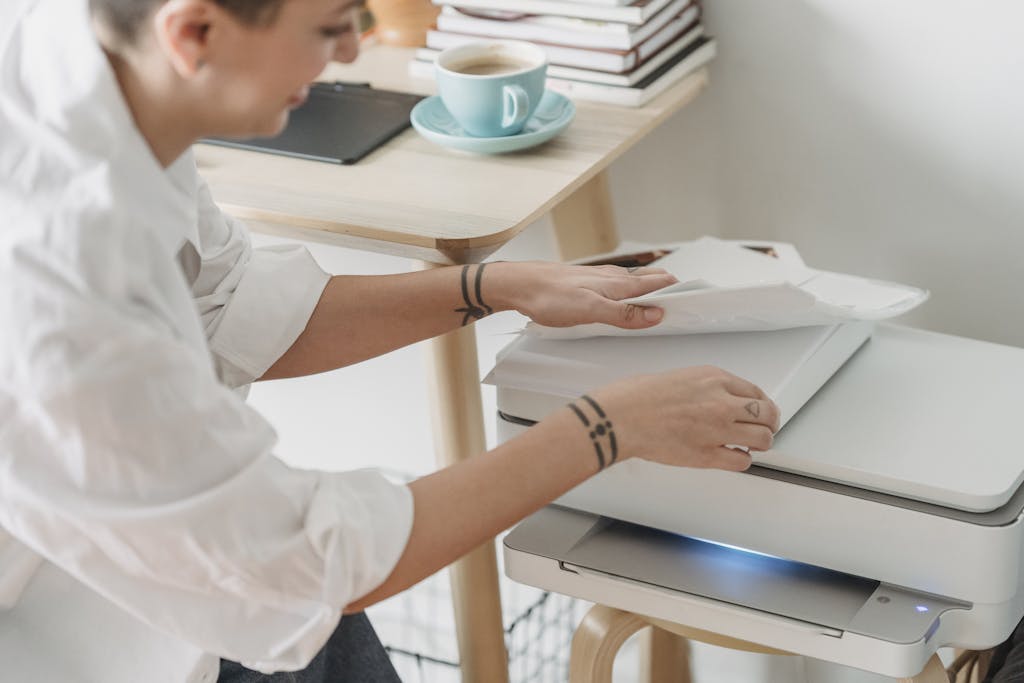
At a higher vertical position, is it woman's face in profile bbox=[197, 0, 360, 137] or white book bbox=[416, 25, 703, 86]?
woman's face in profile bbox=[197, 0, 360, 137]

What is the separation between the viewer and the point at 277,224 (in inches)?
44.9

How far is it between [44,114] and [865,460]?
603 mm

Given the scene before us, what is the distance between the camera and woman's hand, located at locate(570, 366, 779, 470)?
2.79 feet

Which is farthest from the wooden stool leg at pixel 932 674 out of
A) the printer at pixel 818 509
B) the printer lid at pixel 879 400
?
the printer lid at pixel 879 400

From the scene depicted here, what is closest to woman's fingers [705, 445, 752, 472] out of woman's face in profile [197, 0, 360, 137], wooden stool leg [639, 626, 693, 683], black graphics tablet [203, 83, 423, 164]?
woman's face in profile [197, 0, 360, 137]

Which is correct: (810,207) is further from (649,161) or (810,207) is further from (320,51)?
(320,51)

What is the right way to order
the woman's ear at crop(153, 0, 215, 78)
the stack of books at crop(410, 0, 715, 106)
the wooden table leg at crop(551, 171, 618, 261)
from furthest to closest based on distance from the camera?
the wooden table leg at crop(551, 171, 618, 261) < the stack of books at crop(410, 0, 715, 106) < the woman's ear at crop(153, 0, 215, 78)

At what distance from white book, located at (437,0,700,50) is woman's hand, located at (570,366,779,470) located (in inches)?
20.4

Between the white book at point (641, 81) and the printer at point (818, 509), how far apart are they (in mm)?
→ 374

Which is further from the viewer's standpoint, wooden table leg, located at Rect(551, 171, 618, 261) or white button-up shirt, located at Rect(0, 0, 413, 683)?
wooden table leg, located at Rect(551, 171, 618, 261)

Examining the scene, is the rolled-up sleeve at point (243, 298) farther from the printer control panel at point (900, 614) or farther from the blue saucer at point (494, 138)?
the printer control panel at point (900, 614)

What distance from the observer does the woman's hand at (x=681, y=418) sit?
0.85 m

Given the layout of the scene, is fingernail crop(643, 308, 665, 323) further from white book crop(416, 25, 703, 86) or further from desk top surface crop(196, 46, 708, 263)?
white book crop(416, 25, 703, 86)

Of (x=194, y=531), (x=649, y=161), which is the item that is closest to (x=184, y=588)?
(x=194, y=531)
